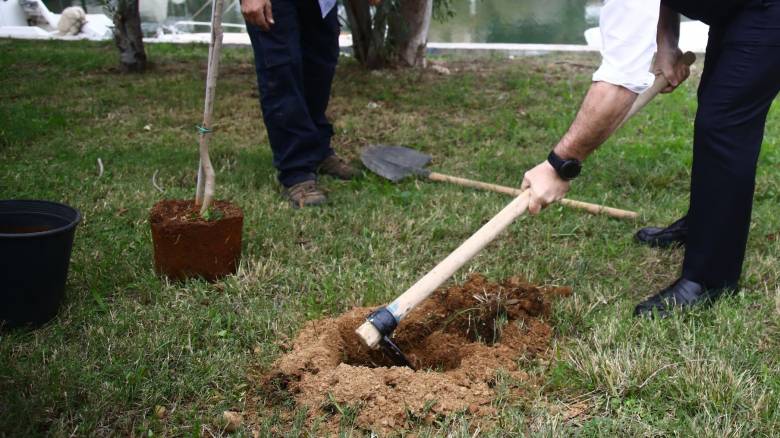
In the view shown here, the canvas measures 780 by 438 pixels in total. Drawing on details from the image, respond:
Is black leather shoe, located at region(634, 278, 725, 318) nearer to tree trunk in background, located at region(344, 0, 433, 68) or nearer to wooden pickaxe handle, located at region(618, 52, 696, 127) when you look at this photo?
A: wooden pickaxe handle, located at region(618, 52, 696, 127)

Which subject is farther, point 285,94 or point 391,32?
point 391,32

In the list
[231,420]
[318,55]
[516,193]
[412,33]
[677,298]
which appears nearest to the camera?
[231,420]

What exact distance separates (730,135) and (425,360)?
1.34 metres

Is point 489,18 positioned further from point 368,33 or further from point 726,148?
point 726,148

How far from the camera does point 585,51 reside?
403 inches

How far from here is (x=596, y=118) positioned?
2268mm

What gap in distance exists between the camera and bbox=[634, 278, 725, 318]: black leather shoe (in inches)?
106

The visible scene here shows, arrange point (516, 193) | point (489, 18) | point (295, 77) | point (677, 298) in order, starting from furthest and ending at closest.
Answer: point (489, 18) → point (516, 193) → point (295, 77) → point (677, 298)

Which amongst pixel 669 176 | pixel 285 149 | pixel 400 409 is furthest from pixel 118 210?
pixel 669 176

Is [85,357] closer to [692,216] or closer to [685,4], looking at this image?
[692,216]

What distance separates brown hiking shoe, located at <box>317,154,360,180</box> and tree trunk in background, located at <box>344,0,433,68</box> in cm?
344

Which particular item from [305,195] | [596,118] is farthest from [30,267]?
[596,118]

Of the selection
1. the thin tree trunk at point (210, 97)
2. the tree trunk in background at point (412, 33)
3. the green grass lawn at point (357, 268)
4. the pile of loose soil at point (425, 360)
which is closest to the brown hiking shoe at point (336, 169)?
the green grass lawn at point (357, 268)

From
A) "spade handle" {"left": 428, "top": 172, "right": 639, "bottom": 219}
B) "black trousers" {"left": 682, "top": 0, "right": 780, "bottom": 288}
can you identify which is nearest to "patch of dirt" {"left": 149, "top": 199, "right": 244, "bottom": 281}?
"spade handle" {"left": 428, "top": 172, "right": 639, "bottom": 219}
